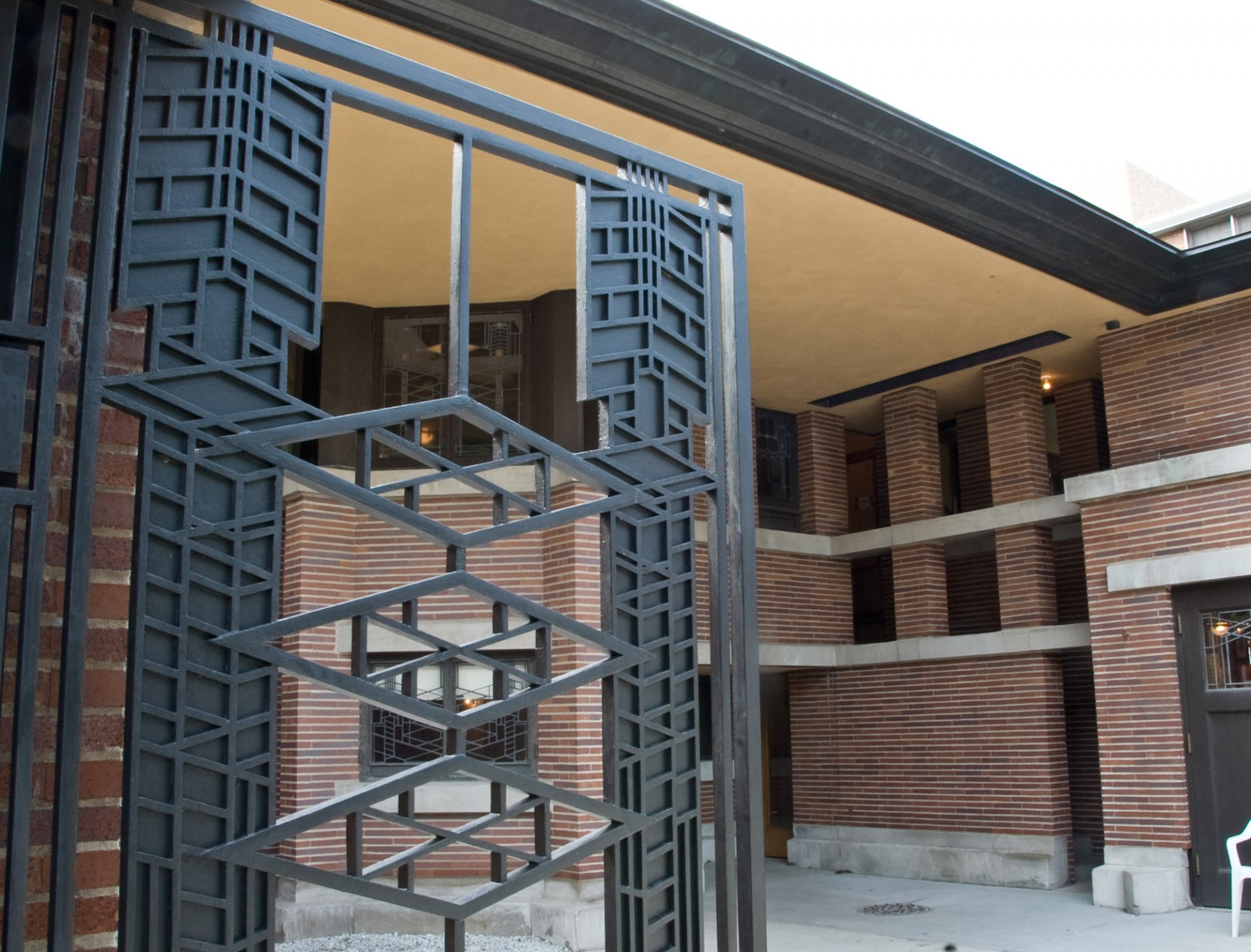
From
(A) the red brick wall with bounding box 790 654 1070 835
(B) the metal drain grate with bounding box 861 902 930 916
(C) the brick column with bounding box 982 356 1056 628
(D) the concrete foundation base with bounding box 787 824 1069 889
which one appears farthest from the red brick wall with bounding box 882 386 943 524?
(B) the metal drain grate with bounding box 861 902 930 916

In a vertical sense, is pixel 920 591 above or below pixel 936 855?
above

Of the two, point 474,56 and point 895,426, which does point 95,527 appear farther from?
point 895,426

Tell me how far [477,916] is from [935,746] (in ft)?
21.3

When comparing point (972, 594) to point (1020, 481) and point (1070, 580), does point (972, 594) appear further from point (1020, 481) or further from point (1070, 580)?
point (1020, 481)

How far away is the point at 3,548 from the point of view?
2434 mm

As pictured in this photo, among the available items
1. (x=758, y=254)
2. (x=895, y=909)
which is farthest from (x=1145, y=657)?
(x=758, y=254)

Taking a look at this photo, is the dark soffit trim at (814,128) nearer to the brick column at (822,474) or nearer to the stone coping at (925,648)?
the stone coping at (925,648)

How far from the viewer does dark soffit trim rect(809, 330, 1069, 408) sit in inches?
527

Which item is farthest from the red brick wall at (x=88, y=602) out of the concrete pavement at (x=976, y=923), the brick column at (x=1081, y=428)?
the brick column at (x=1081, y=428)

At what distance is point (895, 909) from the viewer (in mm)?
11875

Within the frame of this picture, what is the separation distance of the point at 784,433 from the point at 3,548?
552 inches

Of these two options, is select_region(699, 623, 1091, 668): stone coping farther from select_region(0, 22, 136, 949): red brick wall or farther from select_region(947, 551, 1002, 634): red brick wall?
select_region(0, 22, 136, 949): red brick wall

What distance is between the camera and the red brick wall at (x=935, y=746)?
13.3 m

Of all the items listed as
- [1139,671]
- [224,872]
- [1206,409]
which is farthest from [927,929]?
[224,872]
